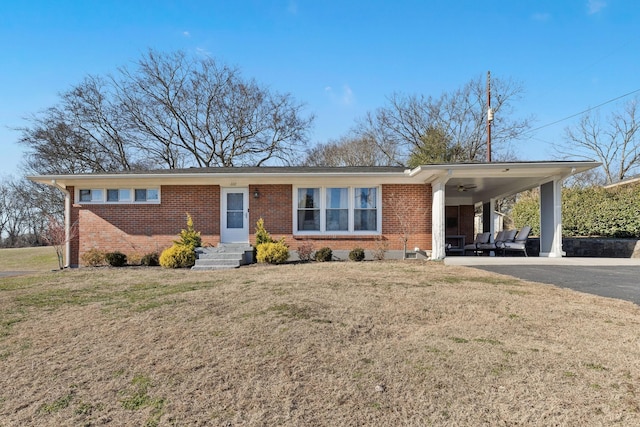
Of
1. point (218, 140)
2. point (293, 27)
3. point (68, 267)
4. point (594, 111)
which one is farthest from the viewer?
point (594, 111)

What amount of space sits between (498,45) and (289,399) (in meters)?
18.3

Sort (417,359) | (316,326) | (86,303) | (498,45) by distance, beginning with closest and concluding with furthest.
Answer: (417,359), (316,326), (86,303), (498,45)

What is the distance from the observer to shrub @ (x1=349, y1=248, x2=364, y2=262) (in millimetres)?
11630

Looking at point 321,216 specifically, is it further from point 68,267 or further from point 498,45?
point 498,45

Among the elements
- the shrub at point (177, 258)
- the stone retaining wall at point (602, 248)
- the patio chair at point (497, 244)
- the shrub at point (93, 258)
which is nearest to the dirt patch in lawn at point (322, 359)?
the shrub at point (177, 258)

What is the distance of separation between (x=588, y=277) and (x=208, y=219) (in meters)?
10.5

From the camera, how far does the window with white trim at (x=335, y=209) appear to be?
12.5m

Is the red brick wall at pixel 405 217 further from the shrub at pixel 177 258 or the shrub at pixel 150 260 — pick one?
the shrub at pixel 150 260

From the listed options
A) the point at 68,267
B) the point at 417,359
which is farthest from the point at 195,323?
the point at 68,267

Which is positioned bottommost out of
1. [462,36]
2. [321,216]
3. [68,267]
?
[68,267]

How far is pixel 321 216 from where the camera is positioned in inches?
494

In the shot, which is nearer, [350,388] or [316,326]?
[350,388]

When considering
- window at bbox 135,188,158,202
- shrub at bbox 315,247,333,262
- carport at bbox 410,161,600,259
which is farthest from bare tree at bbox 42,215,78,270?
carport at bbox 410,161,600,259

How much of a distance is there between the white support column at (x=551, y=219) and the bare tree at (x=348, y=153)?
19.1 metres
